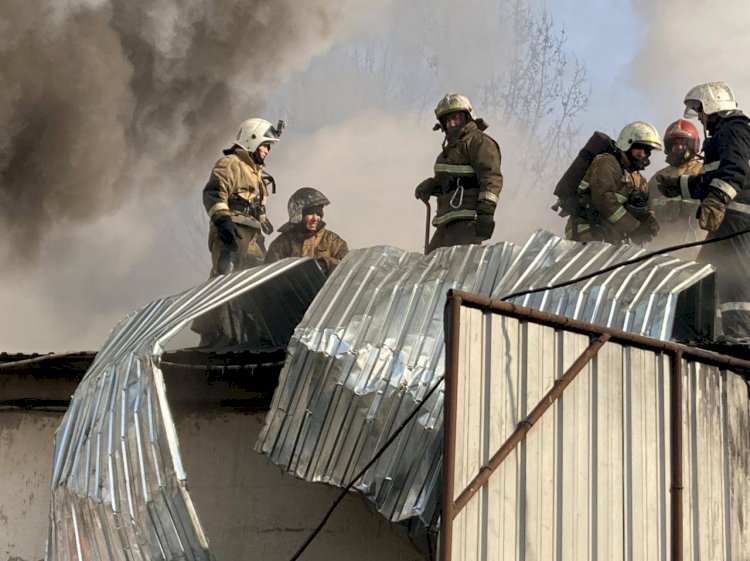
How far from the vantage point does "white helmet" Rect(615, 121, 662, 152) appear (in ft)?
32.3

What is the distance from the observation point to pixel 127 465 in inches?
275

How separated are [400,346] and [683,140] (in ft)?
14.7

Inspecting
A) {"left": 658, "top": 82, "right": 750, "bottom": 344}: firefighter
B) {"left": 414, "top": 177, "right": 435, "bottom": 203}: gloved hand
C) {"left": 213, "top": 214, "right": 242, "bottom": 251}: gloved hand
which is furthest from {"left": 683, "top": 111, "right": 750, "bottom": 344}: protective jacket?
{"left": 213, "top": 214, "right": 242, "bottom": 251}: gloved hand

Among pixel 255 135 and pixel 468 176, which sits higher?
pixel 255 135

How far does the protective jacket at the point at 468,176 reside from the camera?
31.0ft

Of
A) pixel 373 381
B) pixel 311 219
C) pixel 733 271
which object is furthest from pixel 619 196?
pixel 373 381

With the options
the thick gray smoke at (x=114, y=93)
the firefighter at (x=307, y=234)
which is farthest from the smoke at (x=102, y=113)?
the firefighter at (x=307, y=234)

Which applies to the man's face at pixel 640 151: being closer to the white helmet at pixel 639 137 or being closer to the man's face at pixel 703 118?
the white helmet at pixel 639 137

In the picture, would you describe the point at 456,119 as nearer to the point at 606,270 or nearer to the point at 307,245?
the point at 307,245

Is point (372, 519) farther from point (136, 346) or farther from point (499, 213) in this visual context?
point (499, 213)

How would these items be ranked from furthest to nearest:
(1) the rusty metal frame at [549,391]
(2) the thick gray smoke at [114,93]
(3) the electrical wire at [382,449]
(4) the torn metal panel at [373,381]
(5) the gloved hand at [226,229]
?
1. (2) the thick gray smoke at [114,93]
2. (5) the gloved hand at [226,229]
3. (4) the torn metal panel at [373,381]
4. (3) the electrical wire at [382,449]
5. (1) the rusty metal frame at [549,391]

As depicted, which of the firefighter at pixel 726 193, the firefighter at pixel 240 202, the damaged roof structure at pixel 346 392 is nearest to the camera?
the damaged roof structure at pixel 346 392

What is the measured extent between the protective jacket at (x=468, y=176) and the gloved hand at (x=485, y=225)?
0.03 meters

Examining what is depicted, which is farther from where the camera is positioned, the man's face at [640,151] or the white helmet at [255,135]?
the white helmet at [255,135]
